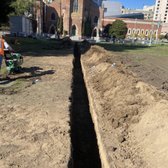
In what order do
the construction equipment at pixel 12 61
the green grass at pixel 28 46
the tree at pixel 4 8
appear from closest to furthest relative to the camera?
the construction equipment at pixel 12 61 < the tree at pixel 4 8 < the green grass at pixel 28 46

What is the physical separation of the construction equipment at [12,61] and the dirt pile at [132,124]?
3854 mm

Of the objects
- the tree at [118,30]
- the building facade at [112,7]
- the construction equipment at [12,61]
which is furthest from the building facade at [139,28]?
the construction equipment at [12,61]

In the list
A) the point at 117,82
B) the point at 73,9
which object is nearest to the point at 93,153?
the point at 117,82

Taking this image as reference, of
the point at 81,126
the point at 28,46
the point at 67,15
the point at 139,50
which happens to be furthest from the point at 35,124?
the point at 67,15

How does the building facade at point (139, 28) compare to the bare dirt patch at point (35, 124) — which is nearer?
the bare dirt patch at point (35, 124)

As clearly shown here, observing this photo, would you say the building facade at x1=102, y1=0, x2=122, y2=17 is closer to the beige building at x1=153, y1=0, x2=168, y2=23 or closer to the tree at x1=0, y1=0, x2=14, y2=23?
the beige building at x1=153, y1=0, x2=168, y2=23

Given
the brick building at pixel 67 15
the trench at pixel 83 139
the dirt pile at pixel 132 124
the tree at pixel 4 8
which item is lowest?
the brick building at pixel 67 15

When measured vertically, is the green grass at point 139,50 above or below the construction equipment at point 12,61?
below

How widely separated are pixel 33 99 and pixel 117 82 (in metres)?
3.38

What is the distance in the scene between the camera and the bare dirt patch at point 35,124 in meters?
5.62

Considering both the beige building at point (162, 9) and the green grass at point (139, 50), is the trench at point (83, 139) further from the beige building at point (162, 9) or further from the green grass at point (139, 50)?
the beige building at point (162, 9)

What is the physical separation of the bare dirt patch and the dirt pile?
956 mm

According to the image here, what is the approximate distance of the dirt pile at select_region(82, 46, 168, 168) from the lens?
6.28 meters

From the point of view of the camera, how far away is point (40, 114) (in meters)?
8.12
